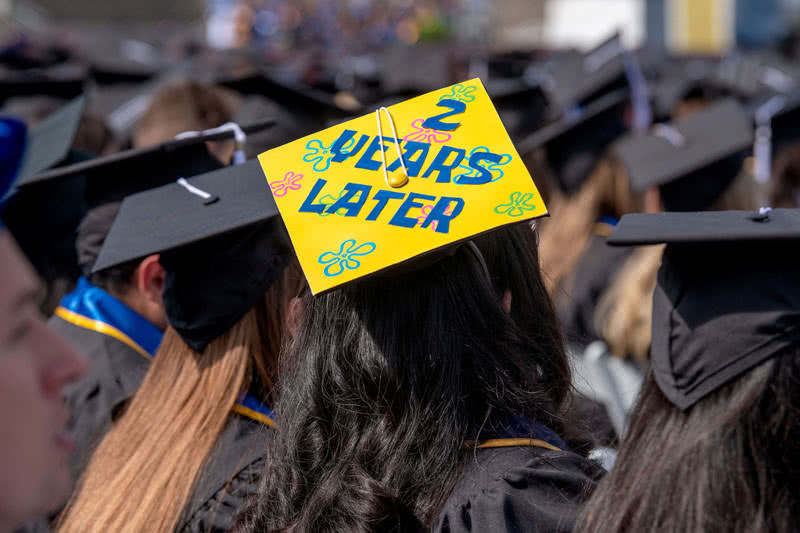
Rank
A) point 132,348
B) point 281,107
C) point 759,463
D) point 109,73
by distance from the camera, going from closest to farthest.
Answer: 1. point 759,463
2. point 132,348
3. point 281,107
4. point 109,73

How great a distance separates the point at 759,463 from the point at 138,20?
25.9 metres

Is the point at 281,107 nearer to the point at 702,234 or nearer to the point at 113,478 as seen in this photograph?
the point at 113,478

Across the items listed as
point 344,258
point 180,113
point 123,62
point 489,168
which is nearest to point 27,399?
point 344,258

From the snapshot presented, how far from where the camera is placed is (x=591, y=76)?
479 cm

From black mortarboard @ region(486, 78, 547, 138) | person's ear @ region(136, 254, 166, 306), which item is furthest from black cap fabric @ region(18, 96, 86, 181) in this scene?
black mortarboard @ region(486, 78, 547, 138)

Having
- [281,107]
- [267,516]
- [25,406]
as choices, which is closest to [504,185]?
[267,516]

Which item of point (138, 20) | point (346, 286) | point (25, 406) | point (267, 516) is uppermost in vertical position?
point (138, 20)

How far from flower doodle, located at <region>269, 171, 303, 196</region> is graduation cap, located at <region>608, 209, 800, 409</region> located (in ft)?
1.87

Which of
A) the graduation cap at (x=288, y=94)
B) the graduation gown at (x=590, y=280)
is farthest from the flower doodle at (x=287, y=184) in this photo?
the graduation gown at (x=590, y=280)

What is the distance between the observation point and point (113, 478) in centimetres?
161

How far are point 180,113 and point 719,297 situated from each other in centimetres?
263

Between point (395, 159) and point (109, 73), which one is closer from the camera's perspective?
point (395, 159)

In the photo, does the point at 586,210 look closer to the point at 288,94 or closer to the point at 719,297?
the point at 288,94

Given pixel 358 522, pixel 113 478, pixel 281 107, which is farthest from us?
pixel 281 107
